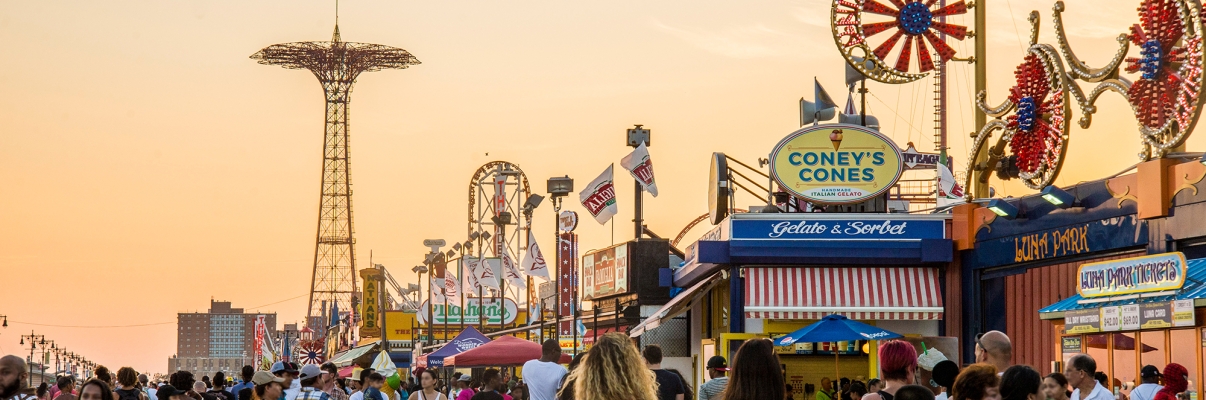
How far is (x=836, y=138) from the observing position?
2636 centimetres

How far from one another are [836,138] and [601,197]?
30.5 ft

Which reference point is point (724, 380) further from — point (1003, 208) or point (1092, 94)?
point (1003, 208)

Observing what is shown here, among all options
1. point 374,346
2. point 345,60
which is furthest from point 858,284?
point 345,60

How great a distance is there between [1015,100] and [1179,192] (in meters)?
4.84

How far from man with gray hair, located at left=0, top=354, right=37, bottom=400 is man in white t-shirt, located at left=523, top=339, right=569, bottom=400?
3864mm

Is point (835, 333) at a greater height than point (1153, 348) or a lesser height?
greater

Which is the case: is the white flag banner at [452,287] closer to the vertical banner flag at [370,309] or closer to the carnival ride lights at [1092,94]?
the carnival ride lights at [1092,94]

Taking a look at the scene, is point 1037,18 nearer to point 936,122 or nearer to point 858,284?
point 858,284

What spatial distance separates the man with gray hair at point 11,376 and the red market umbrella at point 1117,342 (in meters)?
12.0

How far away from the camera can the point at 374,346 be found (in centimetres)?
7475

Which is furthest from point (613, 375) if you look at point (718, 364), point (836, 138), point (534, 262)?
point (534, 262)

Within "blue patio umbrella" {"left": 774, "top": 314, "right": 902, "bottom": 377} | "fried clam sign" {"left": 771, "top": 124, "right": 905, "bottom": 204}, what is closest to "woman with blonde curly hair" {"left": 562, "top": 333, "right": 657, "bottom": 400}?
"blue patio umbrella" {"left": 774, "top": 314, "right": 902, "bottom": 377}

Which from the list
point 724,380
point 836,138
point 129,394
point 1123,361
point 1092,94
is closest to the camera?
point 724,380

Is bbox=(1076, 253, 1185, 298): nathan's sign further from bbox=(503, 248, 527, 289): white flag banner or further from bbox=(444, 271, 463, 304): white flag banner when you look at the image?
bbox=(444, 271, 463, 304): white flag banner
